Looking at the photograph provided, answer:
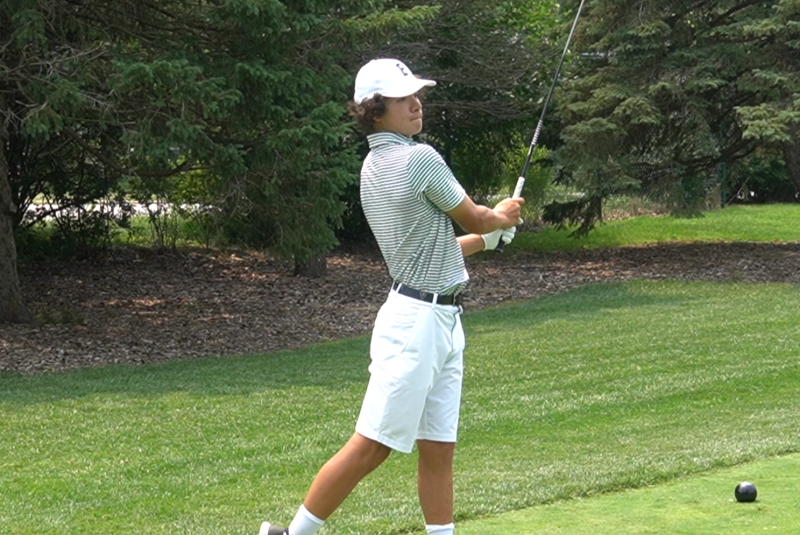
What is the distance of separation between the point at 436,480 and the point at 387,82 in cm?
159

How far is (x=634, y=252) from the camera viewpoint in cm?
2223

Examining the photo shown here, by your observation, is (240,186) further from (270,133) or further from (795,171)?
(795,171)

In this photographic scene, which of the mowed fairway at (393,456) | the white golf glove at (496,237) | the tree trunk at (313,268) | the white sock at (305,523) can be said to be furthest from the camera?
the tree trunk at (313,268)

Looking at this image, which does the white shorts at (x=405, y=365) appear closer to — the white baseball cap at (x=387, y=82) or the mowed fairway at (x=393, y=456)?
the white baseball cap at (x=387, y=82)

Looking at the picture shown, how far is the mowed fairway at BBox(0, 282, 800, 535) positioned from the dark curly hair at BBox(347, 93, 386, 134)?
6.71ft

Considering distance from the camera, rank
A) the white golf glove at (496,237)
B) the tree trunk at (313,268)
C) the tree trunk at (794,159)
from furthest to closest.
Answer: the tree trunk at (794,159)
the tree trunk at (313,268)
the white golf glove at (496,237)

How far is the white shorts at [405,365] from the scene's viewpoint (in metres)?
4.60

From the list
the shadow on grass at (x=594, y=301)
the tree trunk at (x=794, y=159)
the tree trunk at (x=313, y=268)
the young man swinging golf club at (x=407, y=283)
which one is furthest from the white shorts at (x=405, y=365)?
the tree trunk at (x=794, y=159)

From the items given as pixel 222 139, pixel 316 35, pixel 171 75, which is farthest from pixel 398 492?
pixel 316 35

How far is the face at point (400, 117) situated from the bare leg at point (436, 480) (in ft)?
4.07

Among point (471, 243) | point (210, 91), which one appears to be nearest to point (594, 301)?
point (210, 91)

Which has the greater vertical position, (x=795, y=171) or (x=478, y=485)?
(x=795, y=171)

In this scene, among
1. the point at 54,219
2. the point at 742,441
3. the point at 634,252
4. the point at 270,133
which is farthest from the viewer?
the point at 634,252

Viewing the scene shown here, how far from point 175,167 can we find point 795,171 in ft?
37.7
